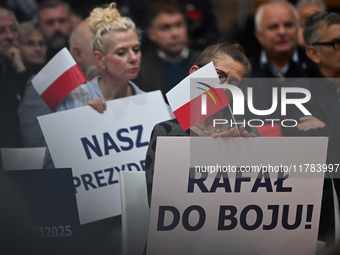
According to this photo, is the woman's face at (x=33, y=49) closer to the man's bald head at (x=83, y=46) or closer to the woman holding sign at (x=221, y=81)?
the man's bald head at (x=83, y=46)

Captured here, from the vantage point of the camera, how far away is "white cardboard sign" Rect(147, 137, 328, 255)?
162 cm

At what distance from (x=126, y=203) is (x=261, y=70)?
189cm

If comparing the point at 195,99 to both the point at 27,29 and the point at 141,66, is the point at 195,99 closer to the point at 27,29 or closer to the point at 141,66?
the point at 141,66

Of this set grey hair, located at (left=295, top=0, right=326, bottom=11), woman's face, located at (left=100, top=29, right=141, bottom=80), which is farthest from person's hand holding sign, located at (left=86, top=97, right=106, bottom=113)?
grey hair, located at (left=295, top=0, right=326, bottom=11)

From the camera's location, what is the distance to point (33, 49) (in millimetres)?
3162

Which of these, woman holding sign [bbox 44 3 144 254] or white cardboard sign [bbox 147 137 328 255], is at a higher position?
woman holding sign [bbox 44 3 144 254]

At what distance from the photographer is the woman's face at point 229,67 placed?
73.2 inches

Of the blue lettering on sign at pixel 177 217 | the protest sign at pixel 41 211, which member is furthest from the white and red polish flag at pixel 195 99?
the protest sign at pixel 41 211

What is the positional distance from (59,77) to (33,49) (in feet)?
2.82

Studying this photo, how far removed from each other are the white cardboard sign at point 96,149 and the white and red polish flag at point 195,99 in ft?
2.17

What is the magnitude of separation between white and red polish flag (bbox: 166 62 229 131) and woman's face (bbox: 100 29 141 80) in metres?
0.89

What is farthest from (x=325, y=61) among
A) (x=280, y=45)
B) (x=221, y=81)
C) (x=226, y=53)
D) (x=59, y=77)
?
(x=59, y=77)

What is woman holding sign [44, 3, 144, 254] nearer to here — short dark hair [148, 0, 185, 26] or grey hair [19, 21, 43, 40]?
grey hair [19, 21, 43, 40]

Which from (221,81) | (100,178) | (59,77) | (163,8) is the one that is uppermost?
(163,8)
